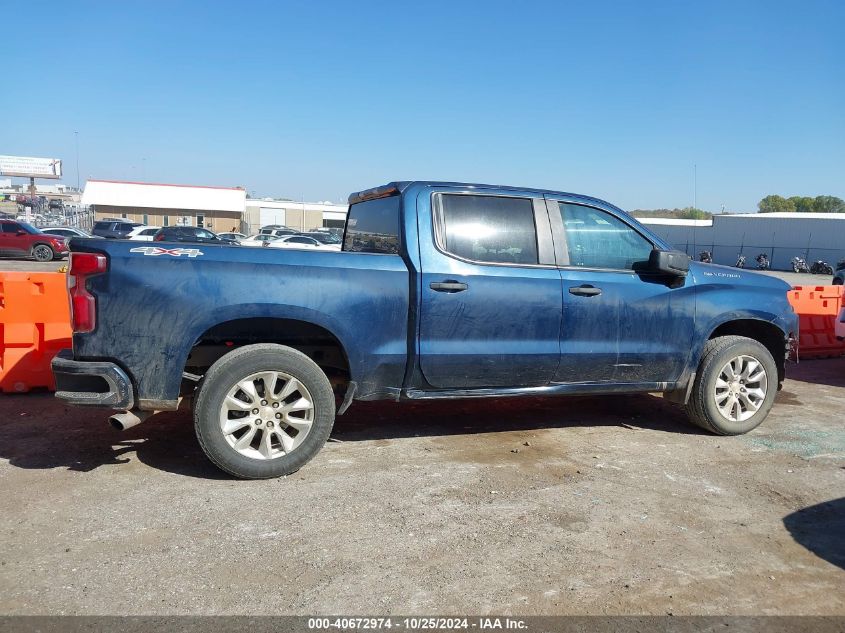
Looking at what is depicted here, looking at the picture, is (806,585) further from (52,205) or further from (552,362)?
(52,205)

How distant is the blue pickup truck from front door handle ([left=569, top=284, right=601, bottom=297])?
1 cm

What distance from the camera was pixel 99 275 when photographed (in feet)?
13.5

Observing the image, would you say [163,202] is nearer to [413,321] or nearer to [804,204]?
[413,321]

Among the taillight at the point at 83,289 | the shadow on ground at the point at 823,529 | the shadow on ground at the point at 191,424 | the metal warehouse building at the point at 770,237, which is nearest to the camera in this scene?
the shadow on ground at the point at 823,529

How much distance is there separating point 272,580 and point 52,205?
99534 millimetres

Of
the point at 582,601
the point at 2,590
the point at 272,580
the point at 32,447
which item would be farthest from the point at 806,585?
the point at 32,447

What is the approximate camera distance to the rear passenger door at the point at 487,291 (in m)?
4.73

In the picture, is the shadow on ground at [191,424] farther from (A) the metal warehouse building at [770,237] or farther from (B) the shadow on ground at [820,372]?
(A) the metal warehouse building at [770,237]

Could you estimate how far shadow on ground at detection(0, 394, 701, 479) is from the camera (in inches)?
189

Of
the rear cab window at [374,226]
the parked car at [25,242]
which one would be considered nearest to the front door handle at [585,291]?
the rear cab window at [374,226]

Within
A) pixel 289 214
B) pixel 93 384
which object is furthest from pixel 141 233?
pixel 289 214

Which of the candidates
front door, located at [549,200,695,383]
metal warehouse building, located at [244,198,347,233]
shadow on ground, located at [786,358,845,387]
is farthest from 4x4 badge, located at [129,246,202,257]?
metal warehouse building, located at [244,198,347,233]

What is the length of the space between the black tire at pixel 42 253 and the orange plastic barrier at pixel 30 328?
2312cm

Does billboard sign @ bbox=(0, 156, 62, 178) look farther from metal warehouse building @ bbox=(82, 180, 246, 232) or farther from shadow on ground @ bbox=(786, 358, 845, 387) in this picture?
shadow on ground @ bbox=(786, 358, 845, 387)
